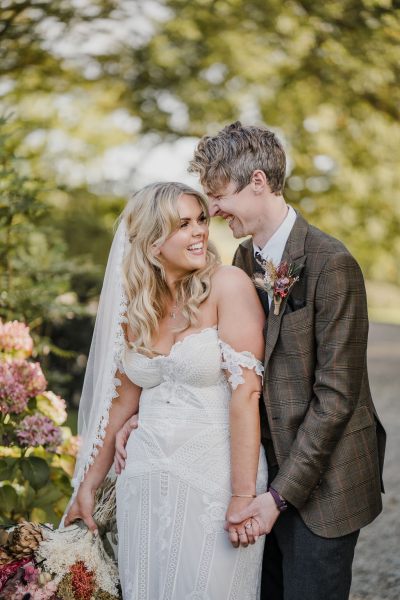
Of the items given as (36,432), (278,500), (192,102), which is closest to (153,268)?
(278,500)

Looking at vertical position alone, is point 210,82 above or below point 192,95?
above

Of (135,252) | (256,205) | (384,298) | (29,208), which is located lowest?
(384,298)

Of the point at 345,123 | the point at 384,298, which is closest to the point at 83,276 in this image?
the point at 345,123

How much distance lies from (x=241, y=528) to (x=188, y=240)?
3.53 feet

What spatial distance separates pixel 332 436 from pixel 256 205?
89 centimetres

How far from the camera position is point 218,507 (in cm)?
281

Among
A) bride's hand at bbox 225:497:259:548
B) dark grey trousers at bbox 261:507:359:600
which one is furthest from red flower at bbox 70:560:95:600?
dark grey trousers at bbox 261:507:359:600

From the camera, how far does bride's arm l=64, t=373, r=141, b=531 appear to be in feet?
10.5

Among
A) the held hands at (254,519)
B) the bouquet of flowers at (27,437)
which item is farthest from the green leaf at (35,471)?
the held hands at (254,519)

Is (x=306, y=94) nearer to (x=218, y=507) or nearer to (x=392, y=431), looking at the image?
(x=392, y=431)

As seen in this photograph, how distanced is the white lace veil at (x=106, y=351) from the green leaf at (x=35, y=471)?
1.81 ft

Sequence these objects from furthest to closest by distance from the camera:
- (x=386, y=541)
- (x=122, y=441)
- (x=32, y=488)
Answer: (x=386, y=541) → (x=32, y=488) → (x=122, y=441)

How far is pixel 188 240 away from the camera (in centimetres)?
296

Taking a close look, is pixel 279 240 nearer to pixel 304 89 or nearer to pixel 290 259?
pixel 290 259
